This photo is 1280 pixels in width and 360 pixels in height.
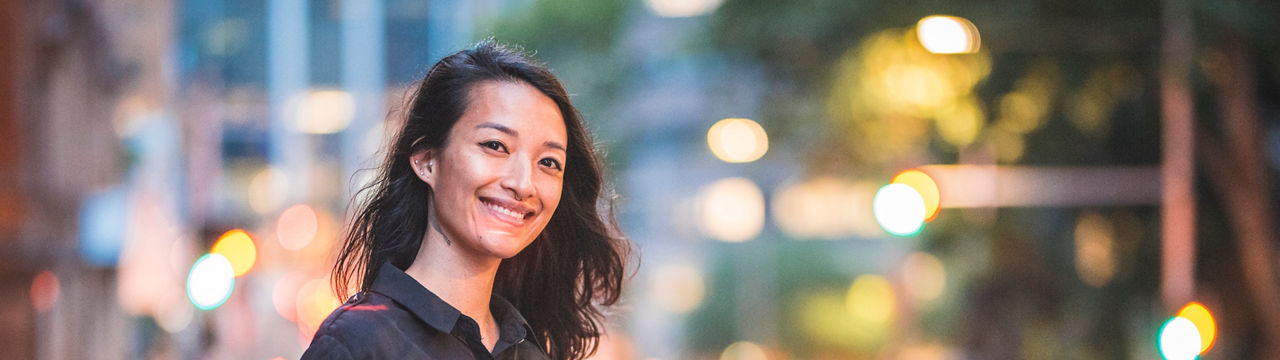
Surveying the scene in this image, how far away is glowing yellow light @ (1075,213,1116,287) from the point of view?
19266 mm

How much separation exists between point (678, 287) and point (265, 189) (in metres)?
18.3

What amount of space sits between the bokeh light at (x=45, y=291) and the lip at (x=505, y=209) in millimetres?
12024

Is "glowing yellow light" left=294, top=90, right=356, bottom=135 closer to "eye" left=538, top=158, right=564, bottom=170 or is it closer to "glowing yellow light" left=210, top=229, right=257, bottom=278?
"glowing yellow light" left=210, top=229, right=257, bottom=278

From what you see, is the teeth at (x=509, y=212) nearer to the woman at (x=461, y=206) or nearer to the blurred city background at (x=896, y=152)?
the woman at (x=461, y=206)

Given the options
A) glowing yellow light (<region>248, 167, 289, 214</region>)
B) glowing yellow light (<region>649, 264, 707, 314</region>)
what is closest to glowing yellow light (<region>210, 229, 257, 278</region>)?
glowing yellow light (<region>649, 264, 707, 314</region>)

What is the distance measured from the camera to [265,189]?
5356 centimetres

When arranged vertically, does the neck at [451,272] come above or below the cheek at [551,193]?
below

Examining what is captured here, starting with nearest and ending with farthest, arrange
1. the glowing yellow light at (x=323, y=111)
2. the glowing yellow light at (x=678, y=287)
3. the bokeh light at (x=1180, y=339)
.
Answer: the bokeh light at (x=1180, y=339) → the glowing yellow light at (x=678, y=287) → the glowing yellow light at (x=323, y=111)

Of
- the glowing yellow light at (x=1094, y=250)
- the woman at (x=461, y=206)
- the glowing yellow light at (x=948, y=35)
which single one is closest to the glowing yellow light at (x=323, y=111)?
the glowing yellow light at (x=1094, y=250)

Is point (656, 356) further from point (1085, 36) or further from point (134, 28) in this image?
point (1085, 36)

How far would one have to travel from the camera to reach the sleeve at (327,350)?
2648 millimetres

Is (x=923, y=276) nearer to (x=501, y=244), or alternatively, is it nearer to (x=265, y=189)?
(x=501, y=244)

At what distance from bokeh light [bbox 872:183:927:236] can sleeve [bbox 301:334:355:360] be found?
14.9m

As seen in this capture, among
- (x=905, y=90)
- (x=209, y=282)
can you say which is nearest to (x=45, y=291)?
(x=209, y=282)
